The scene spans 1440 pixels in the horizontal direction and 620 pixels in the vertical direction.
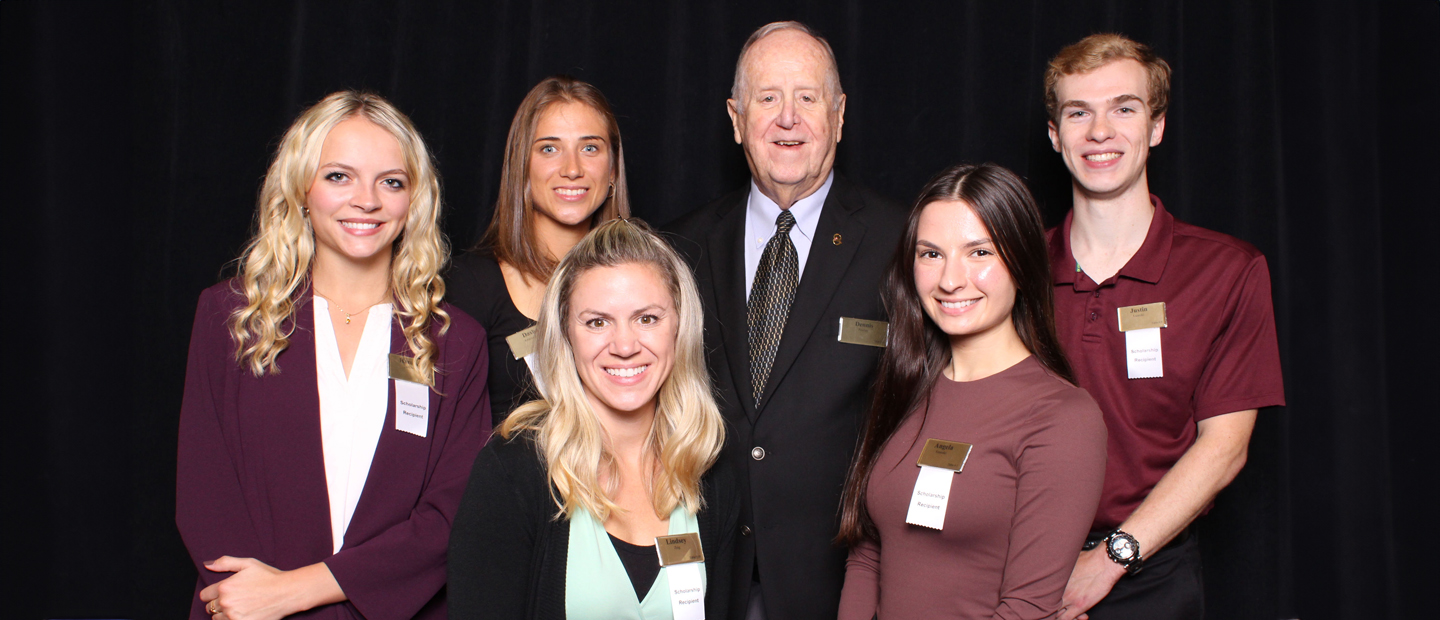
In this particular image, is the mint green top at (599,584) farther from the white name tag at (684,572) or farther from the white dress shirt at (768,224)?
the white dress shirt at (768,224)

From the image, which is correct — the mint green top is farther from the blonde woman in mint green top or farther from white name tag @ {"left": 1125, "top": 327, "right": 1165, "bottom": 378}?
white name tag @ {"left": 1125, "top": 327, "right": 1165, "bottom": 378}

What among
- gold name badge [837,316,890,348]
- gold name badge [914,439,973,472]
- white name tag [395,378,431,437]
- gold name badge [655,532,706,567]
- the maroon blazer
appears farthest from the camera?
gold name badge [837,316,890,348]

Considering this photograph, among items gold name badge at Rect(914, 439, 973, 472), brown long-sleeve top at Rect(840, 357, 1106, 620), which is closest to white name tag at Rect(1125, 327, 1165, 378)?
brown long-sleeve top at Rect(840, 357, 1106, 620)

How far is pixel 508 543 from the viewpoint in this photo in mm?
1816

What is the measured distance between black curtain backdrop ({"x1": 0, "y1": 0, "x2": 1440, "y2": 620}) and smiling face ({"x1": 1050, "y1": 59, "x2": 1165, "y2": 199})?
3.22 feet

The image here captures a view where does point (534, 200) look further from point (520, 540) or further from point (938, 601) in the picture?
point (938, 601)

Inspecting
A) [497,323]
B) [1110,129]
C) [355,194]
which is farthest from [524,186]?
[1110,129]

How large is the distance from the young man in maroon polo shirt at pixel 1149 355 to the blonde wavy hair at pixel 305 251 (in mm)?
1659

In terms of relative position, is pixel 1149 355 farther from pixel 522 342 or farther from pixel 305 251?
pixel 305 251

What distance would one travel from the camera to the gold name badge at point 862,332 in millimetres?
2410

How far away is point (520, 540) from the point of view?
1829 millimetres

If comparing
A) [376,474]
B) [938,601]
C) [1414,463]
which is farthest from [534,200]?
[1414,463]

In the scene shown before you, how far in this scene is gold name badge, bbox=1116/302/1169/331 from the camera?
229cm

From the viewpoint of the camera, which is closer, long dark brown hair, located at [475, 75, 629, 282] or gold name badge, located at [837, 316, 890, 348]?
gold name badge, located at [837, 316, 890, 348]
